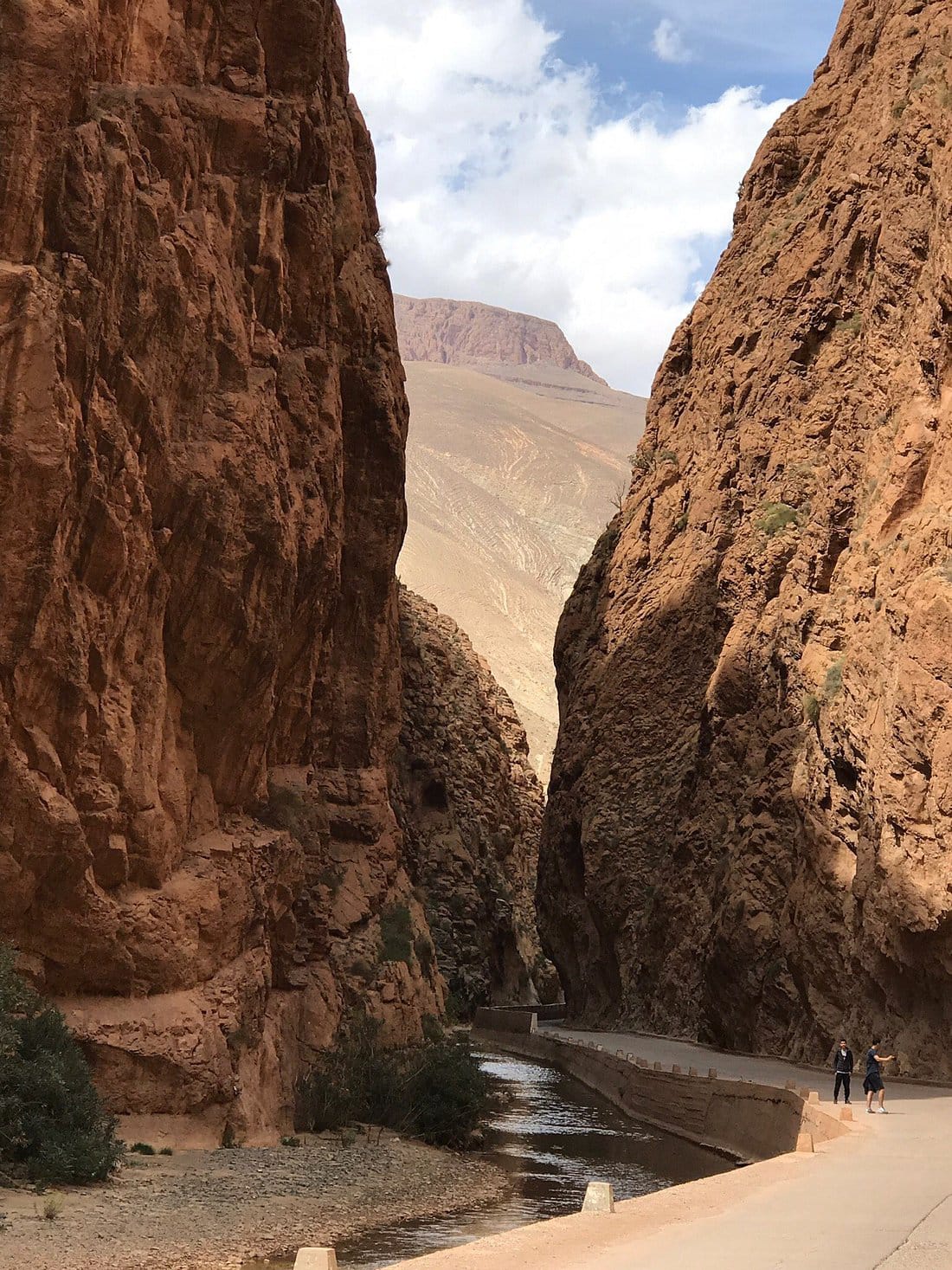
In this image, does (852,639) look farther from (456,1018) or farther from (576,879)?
(456,1018)

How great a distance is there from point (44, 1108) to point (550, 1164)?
10666mm

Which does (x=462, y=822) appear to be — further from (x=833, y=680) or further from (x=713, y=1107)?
(x=713, y=1107)

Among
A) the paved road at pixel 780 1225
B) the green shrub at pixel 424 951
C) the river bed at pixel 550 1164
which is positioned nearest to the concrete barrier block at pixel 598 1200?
the paved road at pixel 780 1225

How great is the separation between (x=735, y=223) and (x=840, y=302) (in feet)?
38.5

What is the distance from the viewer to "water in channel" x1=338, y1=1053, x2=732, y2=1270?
1825 cm

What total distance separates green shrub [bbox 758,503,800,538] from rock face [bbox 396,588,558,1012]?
595 inches

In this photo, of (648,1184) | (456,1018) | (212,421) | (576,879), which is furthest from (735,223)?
(648,1184)

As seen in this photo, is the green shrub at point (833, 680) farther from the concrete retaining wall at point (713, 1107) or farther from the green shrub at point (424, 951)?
the green shrub at point (424, 951)

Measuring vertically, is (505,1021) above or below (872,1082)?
below

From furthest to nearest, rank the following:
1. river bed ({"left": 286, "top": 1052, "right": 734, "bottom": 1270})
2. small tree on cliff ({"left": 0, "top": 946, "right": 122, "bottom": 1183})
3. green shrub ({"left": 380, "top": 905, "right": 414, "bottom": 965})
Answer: green shrub ({"left": 380, "top": 905, "right": 414, "bottom": 965})
river bed ({"left": 286, "top": 1052, "right": 734, "bottom": 1270})
small tree on cliff ({"left": 0, "top": 946, "right": 122, "bottom": 1183})

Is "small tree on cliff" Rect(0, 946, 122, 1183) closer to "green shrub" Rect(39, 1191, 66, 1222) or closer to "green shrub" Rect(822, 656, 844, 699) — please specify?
"green shrub" Rect(39, 1191, 66, 1222)

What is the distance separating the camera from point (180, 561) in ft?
77.3

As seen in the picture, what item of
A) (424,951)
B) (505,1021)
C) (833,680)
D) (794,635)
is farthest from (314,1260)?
(505,1021)

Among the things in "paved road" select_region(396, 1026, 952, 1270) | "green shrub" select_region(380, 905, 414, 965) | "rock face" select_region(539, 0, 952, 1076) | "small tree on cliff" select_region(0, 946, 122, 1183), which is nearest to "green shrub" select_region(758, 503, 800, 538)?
"rock face" select_region(539, 0, 952, 1076)
